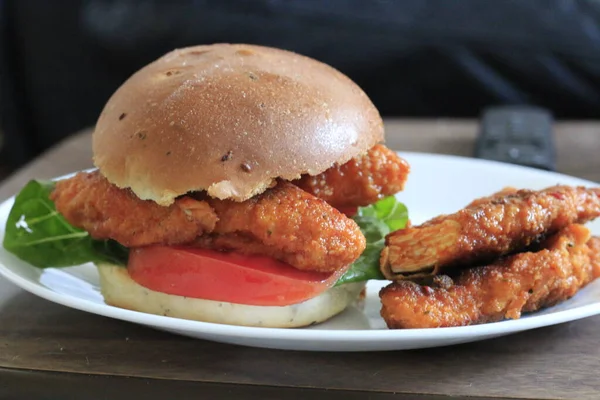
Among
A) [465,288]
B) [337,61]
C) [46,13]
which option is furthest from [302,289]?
[46,13]

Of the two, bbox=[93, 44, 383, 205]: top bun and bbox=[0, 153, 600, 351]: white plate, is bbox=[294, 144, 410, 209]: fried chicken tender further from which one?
bbox=[0, 153, 600, 351]: white plate

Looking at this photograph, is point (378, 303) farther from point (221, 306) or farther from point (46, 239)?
point (46, 239)

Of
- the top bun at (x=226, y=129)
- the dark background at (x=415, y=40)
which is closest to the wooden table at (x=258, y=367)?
the top bun at (x=226, y=129)

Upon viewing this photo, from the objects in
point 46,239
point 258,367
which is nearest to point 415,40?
point 46,239

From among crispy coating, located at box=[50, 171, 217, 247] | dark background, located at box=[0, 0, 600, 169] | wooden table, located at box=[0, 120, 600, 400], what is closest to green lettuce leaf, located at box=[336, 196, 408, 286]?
wooden table, located at box=[0, 120, 600, 400]

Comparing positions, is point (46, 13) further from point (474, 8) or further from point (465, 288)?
point (465, 288)
